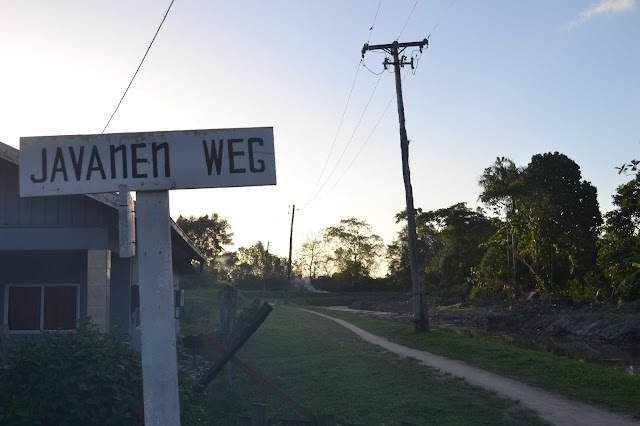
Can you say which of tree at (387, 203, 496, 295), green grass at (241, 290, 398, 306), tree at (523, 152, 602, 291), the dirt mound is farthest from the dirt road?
green grass at (241, 290, 398, 306)

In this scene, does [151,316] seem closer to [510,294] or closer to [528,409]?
[528,409]

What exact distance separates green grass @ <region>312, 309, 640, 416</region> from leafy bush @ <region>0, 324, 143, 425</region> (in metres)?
7.60

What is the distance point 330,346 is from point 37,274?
9132 mm

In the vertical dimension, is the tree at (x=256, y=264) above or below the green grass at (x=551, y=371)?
above

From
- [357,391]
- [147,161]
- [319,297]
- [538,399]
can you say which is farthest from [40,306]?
[319,297]

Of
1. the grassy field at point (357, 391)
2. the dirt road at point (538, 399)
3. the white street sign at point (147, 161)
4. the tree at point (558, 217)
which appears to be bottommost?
the dirt road at point (538, 399)

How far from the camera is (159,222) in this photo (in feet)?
10.1

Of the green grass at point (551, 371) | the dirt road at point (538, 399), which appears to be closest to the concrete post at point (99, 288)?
the dirt road at point (538, 399)

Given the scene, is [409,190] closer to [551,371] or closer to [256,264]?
[551,371]

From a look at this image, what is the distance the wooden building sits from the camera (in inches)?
423

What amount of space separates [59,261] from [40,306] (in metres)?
0.98

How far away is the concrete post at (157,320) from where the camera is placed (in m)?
2.93

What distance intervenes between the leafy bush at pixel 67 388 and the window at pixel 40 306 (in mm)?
7978

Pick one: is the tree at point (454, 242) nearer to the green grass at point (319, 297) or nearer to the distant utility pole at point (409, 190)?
the green grass at point (319, 297)
